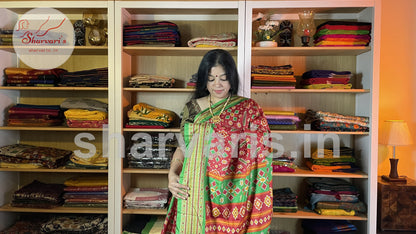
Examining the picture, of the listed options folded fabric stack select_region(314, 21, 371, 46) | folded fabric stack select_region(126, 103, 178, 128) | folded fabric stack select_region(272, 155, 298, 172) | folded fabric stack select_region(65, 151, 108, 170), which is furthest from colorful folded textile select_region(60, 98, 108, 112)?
folded fabric stack select_region(314, 21, 371, 46)

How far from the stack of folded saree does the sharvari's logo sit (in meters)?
0.43

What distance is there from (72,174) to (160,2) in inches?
66.8

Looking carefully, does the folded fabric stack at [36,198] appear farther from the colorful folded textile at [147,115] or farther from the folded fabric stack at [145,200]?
the colorful folded textile at [147,115]

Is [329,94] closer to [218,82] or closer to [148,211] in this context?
[218,82]

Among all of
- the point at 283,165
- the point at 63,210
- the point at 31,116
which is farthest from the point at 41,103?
the point at 283,165

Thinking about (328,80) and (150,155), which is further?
(150,155)

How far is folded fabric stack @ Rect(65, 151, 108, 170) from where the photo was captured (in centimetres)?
279

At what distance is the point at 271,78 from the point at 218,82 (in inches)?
40.0

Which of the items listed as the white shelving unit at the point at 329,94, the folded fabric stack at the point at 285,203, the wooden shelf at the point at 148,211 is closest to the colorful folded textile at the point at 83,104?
the wooden shelf at the point at 148,211

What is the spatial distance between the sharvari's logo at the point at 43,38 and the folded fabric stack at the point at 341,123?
6.66 ft

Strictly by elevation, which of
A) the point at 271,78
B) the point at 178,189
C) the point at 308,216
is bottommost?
the point at 308,216

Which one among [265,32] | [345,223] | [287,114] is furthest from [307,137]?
[265,32]

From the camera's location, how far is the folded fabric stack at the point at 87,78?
110 inches

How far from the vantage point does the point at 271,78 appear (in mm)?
2676
